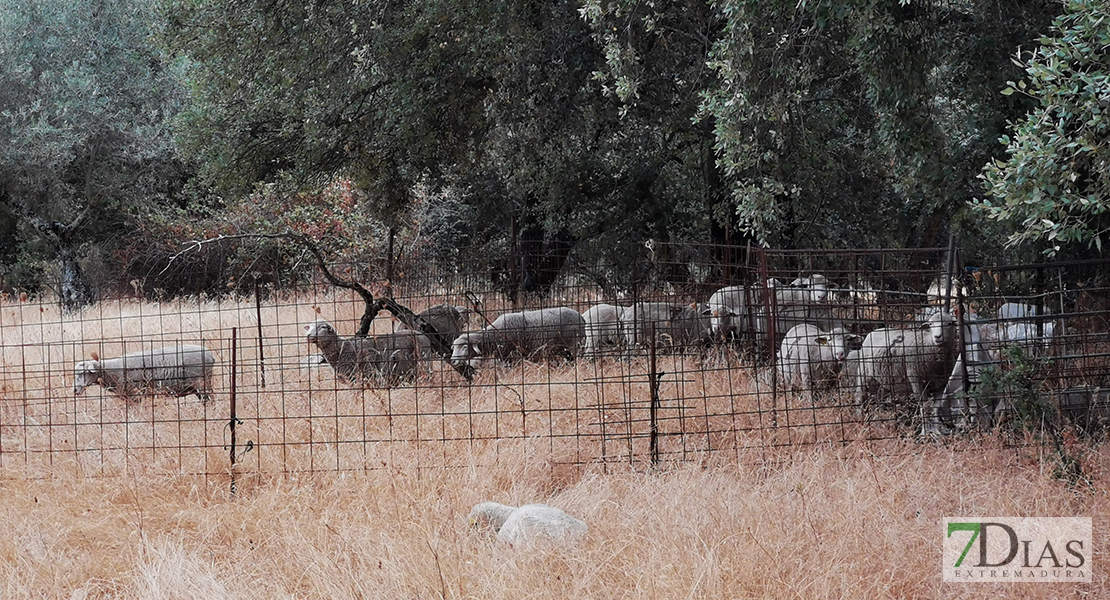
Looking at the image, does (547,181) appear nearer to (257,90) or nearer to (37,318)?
(257,90)

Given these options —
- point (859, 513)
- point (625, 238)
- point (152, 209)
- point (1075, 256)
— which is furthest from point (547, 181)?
point (152, 209)

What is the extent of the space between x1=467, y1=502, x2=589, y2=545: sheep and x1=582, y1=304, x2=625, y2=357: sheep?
4730mm

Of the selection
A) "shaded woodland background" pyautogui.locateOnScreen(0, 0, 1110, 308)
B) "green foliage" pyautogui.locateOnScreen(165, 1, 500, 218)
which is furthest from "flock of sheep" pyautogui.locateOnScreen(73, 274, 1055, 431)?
"green foliage" pyautogui.locateOnScreen(165, 1, 500, 218)

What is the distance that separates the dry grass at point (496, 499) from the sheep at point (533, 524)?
88 mm

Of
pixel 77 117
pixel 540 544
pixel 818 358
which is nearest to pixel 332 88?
pixel 818 358

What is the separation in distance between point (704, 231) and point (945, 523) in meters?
11.4

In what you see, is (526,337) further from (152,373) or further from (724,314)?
(152,373)

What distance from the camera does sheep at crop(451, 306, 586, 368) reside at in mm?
9867

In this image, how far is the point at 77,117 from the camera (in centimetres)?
1895

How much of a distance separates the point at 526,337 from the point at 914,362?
4016 mm

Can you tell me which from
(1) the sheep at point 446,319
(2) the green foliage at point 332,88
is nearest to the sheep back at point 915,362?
(1) the sheep at point 446,319

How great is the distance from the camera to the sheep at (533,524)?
16.0ft

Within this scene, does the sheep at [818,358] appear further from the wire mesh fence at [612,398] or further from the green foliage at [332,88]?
the green foliage at [332,88]

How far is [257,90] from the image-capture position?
1188cm
